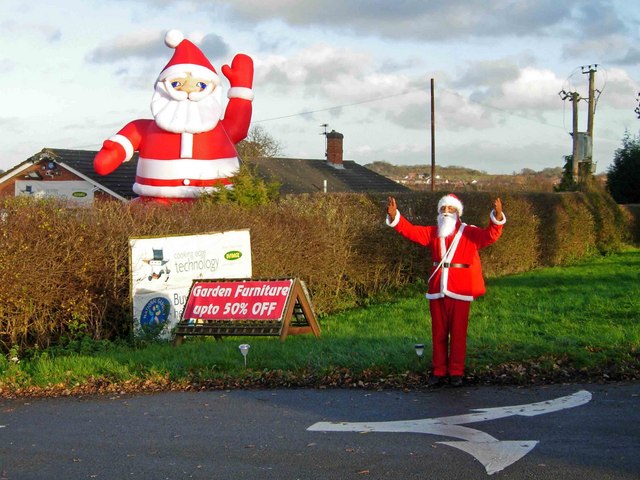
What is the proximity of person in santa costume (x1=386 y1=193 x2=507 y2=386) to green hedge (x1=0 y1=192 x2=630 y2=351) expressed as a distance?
192 inches

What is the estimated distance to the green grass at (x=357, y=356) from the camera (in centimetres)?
897

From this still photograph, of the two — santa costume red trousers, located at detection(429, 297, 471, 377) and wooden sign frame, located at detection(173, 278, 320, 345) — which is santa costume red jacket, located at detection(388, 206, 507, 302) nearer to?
santa costume red trousers, located at detection(429, 297, 471, 377)

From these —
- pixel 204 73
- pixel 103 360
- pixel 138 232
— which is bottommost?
pixel 103 360

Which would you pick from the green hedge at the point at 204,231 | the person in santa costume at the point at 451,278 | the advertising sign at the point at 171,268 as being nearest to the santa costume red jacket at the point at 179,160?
the green hedge at the point at 204,231

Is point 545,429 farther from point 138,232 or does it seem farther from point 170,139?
point 170,139

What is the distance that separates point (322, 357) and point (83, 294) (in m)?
4.07

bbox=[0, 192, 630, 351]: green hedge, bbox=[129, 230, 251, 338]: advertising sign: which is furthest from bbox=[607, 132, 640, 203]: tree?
bbox=[129, 230, 251, 338]: advertising sign

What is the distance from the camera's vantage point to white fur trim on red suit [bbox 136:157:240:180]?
18.1m

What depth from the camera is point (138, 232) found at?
12.6m

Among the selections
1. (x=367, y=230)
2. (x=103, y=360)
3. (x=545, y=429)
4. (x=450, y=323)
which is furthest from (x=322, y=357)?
(x=367, y=230)

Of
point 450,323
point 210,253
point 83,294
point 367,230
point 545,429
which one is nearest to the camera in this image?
point 545,429

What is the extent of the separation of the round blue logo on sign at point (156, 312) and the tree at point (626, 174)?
4318cm

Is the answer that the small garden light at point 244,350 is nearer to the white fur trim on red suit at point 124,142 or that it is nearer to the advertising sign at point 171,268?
the advertising sign at point 171,268

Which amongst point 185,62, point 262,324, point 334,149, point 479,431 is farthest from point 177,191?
point 334,149
